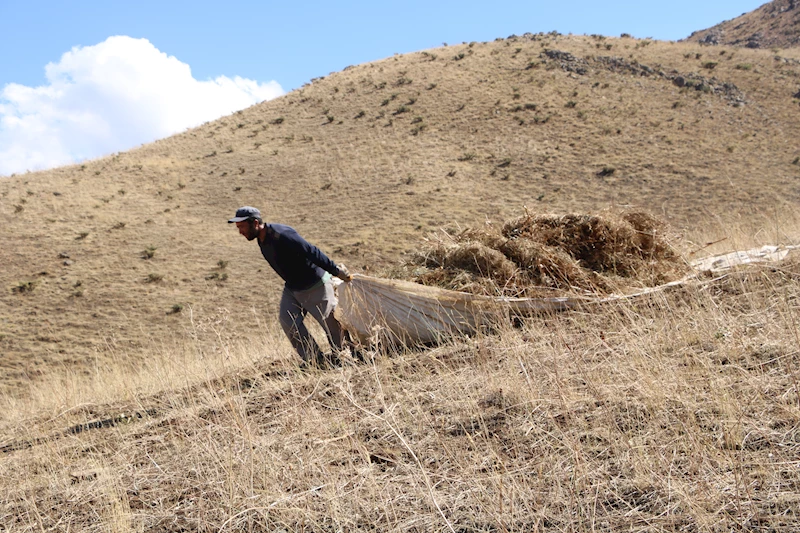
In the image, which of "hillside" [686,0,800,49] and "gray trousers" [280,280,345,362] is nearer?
"gray trousers" [280,280,345,362]

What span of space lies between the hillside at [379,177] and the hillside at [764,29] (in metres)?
19.6

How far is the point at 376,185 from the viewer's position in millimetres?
23672

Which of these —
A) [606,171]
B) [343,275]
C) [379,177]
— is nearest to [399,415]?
[343,275]

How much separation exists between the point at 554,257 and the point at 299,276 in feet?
7.70

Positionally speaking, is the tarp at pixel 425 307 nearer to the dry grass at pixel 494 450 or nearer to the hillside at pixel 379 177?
the dry grass at pixel 494 450

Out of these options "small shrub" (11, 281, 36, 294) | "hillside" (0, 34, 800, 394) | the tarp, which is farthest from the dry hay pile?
"small shrub" (11, 281, 36, 294)

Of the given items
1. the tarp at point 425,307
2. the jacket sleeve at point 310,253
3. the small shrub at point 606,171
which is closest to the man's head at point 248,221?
the jacket sleeve at point 310,253

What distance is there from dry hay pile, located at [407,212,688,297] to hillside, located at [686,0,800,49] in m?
55.2

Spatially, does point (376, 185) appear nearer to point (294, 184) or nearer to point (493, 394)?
point (294, 184)

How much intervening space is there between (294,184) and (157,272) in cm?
884

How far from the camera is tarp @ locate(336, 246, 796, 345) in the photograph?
4680mm

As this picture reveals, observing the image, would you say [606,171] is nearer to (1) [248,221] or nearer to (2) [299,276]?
(2) [299,276]

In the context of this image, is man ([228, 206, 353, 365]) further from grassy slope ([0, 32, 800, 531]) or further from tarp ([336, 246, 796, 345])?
grassy slope ([0, 32, 800, 531])

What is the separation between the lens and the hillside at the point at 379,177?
15242 mm
